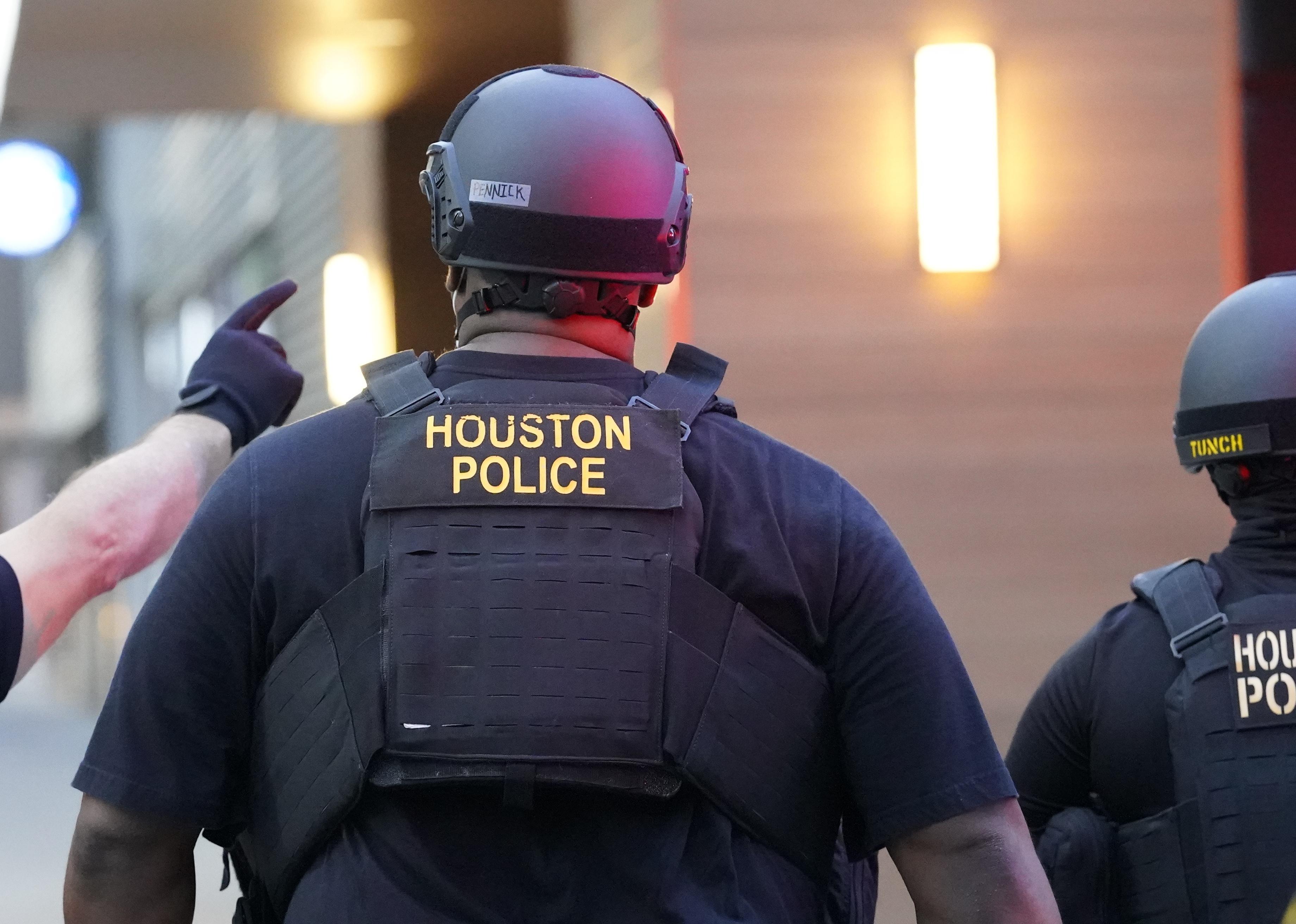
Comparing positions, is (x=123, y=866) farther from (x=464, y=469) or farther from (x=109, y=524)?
(x=464, y=469)

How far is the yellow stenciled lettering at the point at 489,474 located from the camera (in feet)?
5.06

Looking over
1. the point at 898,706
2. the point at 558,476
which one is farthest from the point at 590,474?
the point at 898,706

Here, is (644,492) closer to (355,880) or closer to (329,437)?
(329,437)

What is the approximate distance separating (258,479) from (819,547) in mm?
596

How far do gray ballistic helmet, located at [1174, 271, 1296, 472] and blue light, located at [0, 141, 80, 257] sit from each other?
19.0ft

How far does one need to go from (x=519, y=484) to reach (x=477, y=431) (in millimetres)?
75

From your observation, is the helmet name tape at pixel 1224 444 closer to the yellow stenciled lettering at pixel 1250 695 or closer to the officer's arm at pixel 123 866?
the yellow stenciled lettering at pixel 1250 695

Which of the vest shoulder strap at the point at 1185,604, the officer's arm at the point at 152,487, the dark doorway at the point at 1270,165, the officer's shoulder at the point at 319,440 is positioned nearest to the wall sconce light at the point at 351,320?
the dark doorway at the point at 1270,165

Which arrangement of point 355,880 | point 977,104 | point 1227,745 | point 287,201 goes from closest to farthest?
point 355,880 → point 1227,745 → point 977,104 → point 287,201

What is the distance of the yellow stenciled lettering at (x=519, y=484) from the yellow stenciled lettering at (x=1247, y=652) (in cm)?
127

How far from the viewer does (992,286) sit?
13.3 feet

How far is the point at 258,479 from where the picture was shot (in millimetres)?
1573

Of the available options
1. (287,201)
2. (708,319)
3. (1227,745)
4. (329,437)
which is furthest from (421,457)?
(287,201)

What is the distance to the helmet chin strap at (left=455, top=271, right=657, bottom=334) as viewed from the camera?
5.52ft
